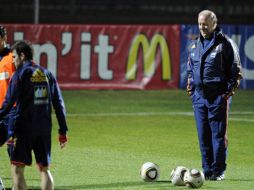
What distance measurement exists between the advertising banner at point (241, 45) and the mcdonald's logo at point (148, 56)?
17.6 inches

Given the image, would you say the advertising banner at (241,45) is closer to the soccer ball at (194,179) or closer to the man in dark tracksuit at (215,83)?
the man in dark tracksuit at (215,83)

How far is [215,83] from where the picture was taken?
37.9 ft

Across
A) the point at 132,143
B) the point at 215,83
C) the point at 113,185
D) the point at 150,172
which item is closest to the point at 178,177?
the point at 150,172

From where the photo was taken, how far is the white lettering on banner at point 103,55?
25.9 metres

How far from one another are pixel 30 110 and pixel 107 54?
17.0m

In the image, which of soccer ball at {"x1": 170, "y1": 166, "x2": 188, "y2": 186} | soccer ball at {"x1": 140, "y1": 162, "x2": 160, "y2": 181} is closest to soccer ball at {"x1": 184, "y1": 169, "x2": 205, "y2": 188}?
soccer ball at {"x1": 170, "y1": 166, "x2": 188, "y2": 186}

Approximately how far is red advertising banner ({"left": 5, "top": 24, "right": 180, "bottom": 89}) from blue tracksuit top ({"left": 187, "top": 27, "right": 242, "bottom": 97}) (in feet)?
47.0

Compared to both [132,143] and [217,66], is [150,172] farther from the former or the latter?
[132,143]

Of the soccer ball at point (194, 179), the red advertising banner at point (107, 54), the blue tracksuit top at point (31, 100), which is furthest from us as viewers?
the red advertising banner at point (107, 54)

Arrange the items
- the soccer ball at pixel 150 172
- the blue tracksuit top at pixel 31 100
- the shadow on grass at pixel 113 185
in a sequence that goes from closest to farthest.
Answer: the blue tracksuit top at pixel 31 100
the shadow on grass at pixel 113 185
the soccer ball at pixel 150 172

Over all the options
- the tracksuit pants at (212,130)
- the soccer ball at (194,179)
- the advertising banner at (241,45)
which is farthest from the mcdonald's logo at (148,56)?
the soccer ball at (194,179)

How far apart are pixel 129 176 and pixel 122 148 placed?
121 inches

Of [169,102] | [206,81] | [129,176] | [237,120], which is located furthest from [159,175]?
[169,102]

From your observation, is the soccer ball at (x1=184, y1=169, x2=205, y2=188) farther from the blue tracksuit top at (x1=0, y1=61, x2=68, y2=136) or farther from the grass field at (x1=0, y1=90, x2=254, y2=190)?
the blue tracksuit top at (x1=0, y1=61, x2=68, y2=136)
